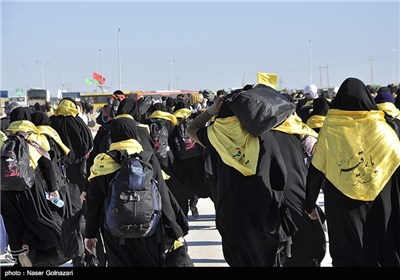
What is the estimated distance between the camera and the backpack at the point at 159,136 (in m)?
9.67

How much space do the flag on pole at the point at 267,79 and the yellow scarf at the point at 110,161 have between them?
54.4 inches

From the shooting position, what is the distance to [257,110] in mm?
5527

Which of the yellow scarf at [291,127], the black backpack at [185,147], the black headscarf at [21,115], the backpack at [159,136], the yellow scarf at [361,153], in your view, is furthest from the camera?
the backpack at [159,136]

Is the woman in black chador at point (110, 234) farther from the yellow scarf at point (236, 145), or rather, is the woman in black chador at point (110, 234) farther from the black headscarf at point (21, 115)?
the black headscarf at point (21, 115)

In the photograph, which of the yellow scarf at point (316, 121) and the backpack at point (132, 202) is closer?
the backpack at point (132, 202)

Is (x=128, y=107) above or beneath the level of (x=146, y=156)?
above

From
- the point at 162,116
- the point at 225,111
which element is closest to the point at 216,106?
the point at 225,111

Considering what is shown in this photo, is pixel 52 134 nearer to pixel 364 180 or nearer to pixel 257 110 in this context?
pixel 257 110

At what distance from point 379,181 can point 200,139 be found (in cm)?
142

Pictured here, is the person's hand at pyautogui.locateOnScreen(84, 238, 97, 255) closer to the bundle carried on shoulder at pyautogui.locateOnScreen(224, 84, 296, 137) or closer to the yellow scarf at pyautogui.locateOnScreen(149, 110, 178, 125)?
the bundle carried on shoulder at pyautogui.locateOnScreen(224, 84, 296, 137)

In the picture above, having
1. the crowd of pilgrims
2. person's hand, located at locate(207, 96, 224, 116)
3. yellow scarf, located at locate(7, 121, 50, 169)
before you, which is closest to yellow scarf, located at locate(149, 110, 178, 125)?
yellow scarf, located at locate(7, 121, 50, 169)

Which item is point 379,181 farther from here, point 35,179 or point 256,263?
point 35,179

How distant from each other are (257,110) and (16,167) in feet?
8.02

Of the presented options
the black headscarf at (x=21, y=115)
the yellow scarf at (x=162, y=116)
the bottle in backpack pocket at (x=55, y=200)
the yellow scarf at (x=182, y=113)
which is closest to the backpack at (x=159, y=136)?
the yellow scarf at (x=162, y=116)
